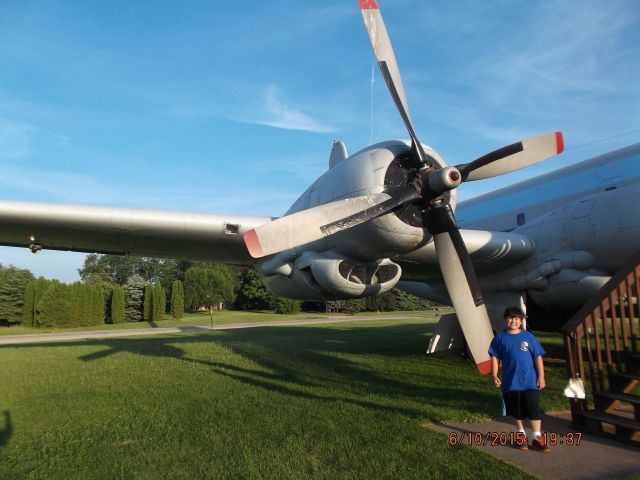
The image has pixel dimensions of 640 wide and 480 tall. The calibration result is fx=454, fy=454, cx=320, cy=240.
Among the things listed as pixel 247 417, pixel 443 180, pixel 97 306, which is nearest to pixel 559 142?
pixel 443 180

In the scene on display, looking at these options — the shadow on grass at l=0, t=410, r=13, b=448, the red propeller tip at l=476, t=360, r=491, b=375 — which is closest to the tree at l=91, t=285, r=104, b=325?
the shadow on grass at l=0, t=410, r=13, b=448

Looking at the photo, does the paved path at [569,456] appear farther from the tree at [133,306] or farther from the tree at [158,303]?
the tree at [133,306]

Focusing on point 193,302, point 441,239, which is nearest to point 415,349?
point 441,239

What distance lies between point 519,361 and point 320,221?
8.79 ft

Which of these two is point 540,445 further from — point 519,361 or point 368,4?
point 368,4

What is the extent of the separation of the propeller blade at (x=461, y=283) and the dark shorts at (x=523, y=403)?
1163 mm

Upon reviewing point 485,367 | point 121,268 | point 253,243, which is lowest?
point 485,367

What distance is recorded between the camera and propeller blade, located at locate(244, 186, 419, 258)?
5.14 metres

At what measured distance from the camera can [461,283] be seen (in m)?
6.39

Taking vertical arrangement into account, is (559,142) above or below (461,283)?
above

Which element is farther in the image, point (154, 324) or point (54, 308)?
point (154, 324)

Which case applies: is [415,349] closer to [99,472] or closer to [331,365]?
[331,365]

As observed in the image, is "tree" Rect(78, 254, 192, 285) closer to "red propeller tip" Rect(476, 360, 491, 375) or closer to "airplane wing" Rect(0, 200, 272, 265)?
"airplane wing" Rect(0, 200, 272, 265)

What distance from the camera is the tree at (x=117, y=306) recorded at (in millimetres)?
35062
